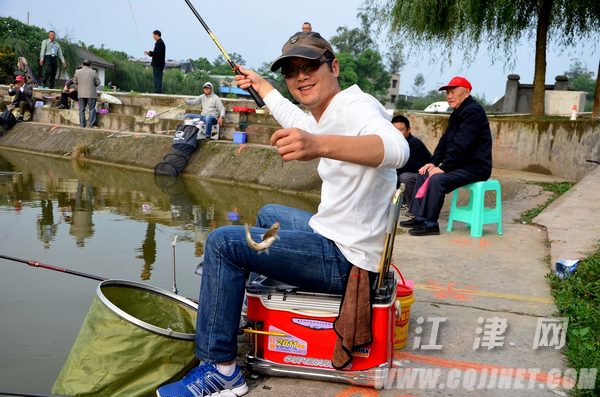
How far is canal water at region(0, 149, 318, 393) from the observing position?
385 centimetres

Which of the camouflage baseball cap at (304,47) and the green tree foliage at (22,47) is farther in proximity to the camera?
the green tree foliage at (22,47)

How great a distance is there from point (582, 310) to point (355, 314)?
6.12 ft

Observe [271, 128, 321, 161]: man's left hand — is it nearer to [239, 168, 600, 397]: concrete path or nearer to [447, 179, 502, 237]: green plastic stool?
[239, 168, 600, 397]: concrete path

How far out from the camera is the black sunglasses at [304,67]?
2.63 m

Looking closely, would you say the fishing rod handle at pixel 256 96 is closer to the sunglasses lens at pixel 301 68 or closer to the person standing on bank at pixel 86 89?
the sunglasses lens at pixel 301 68

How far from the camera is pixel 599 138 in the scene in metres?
9.83

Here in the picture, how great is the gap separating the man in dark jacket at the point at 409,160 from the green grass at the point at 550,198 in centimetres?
127

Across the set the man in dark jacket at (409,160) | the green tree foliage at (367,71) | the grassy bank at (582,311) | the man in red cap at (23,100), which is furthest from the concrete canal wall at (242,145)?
the green tree foliage at (367,71)

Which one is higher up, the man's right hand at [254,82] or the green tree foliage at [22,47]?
the green tree foliage at [22,47]

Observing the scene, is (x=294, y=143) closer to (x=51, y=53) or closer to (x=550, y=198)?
(x=550, y=198)

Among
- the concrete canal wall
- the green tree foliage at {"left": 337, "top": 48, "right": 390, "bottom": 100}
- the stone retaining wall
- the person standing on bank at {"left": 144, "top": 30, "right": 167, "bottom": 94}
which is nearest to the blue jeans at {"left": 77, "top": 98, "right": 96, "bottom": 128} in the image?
the concrete canal wall

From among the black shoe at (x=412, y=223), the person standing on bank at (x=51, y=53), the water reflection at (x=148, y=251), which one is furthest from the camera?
the person standing on bank at (x=51, y=53)

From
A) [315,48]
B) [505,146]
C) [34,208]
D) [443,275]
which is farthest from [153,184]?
[315,48]

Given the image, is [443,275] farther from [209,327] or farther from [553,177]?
[553,177]
